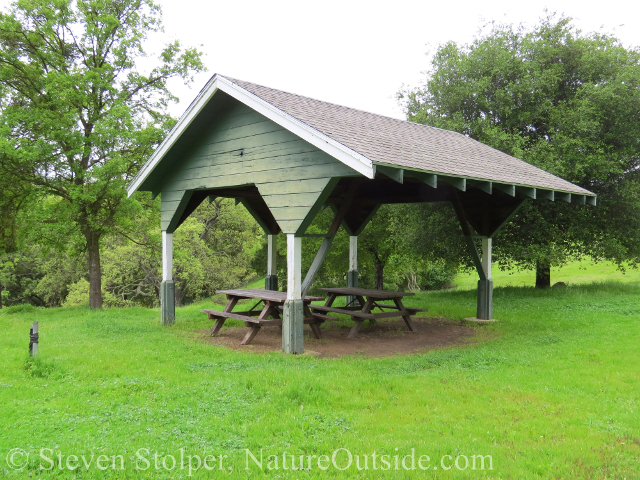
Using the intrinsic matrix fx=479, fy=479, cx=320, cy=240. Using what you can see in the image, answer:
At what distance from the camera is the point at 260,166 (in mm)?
8492

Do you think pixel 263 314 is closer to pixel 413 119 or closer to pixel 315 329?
pixel 315 329

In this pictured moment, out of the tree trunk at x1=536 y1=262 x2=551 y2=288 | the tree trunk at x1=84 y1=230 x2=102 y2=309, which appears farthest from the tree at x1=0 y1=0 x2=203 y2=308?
the tree trunk at x1=536 y1=262 x2=551 y2=288

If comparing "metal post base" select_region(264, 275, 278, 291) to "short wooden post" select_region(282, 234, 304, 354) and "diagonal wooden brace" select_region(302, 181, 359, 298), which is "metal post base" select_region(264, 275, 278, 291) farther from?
"short wooden post" select_region(282, 234, 304, 354)

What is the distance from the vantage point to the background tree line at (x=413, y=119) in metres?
13.6

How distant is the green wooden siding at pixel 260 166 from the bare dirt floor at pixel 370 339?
2.31 m

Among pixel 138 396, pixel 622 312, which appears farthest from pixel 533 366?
pixel 622 312

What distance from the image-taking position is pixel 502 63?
17.0 m

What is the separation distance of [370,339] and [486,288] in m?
3.55

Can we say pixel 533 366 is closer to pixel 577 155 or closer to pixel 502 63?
pixel 577 155

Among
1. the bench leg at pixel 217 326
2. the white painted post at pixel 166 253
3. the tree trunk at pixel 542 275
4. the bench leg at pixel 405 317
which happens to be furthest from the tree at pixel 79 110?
the tree trunk at pixel 542 275

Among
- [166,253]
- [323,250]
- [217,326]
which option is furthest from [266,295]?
[166,253]

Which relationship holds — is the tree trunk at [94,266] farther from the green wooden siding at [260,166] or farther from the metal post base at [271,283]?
the metal post base at [271,283]

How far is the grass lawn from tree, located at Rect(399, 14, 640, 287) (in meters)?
7.92

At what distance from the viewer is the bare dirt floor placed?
8.39m
